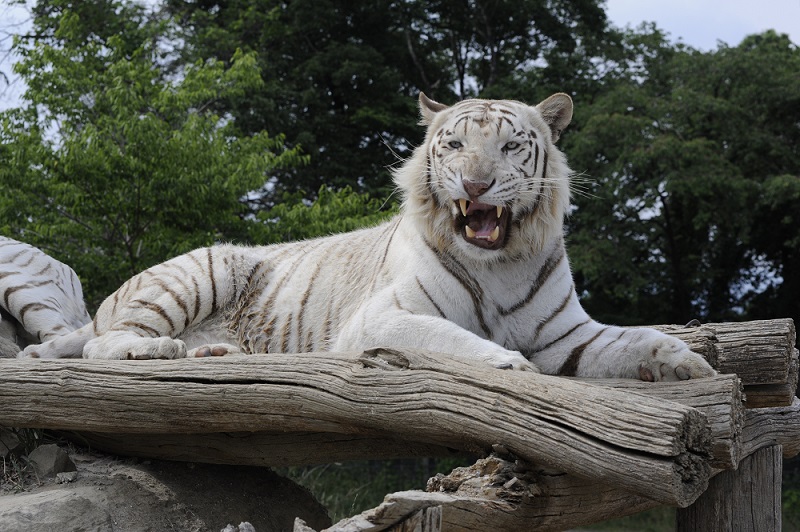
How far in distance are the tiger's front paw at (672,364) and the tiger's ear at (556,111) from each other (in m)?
1.15

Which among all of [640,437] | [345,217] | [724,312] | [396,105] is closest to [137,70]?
[345,217]

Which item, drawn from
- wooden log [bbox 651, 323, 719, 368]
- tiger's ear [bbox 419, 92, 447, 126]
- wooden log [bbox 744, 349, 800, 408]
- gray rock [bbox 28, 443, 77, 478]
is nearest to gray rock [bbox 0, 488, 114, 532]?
gray rock [bbox 28, 443, 77, 478]

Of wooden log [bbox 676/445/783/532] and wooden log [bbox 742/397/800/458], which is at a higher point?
wooden log [bbox 742/397/800/458]

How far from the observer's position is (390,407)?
2.93m

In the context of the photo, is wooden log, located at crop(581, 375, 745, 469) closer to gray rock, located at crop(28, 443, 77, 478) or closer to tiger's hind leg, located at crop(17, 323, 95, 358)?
gray rock, located at crop(28, 443, 77, 478)

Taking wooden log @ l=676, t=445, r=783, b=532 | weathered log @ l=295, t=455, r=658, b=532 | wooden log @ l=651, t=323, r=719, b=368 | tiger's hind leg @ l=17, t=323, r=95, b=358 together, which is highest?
wooden log @ l=651, t=323, r=719, b=368

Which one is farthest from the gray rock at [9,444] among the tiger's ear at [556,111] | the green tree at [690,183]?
the green tree at [690,183]

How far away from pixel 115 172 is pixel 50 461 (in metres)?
5.44

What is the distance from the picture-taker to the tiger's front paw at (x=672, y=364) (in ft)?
10.0

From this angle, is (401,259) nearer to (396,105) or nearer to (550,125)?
(550,125)

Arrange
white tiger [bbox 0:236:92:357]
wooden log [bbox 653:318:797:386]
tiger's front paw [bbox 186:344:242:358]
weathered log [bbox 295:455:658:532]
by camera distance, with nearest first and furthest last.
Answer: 1. weathered log [bbox 295:455:658:532]
2. wooden log [bbox 653:318:797:386]
3. tiger's front paw [bbox 186:344:242:358]
4. white tiger [bbox 0:236:92:357]

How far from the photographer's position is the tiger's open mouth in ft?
11.7

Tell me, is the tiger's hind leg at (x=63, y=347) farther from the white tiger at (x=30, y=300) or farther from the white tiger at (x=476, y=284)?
the white tiger at (x=30, y=300)

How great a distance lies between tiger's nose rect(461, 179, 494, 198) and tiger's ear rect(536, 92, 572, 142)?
2.08 ft
